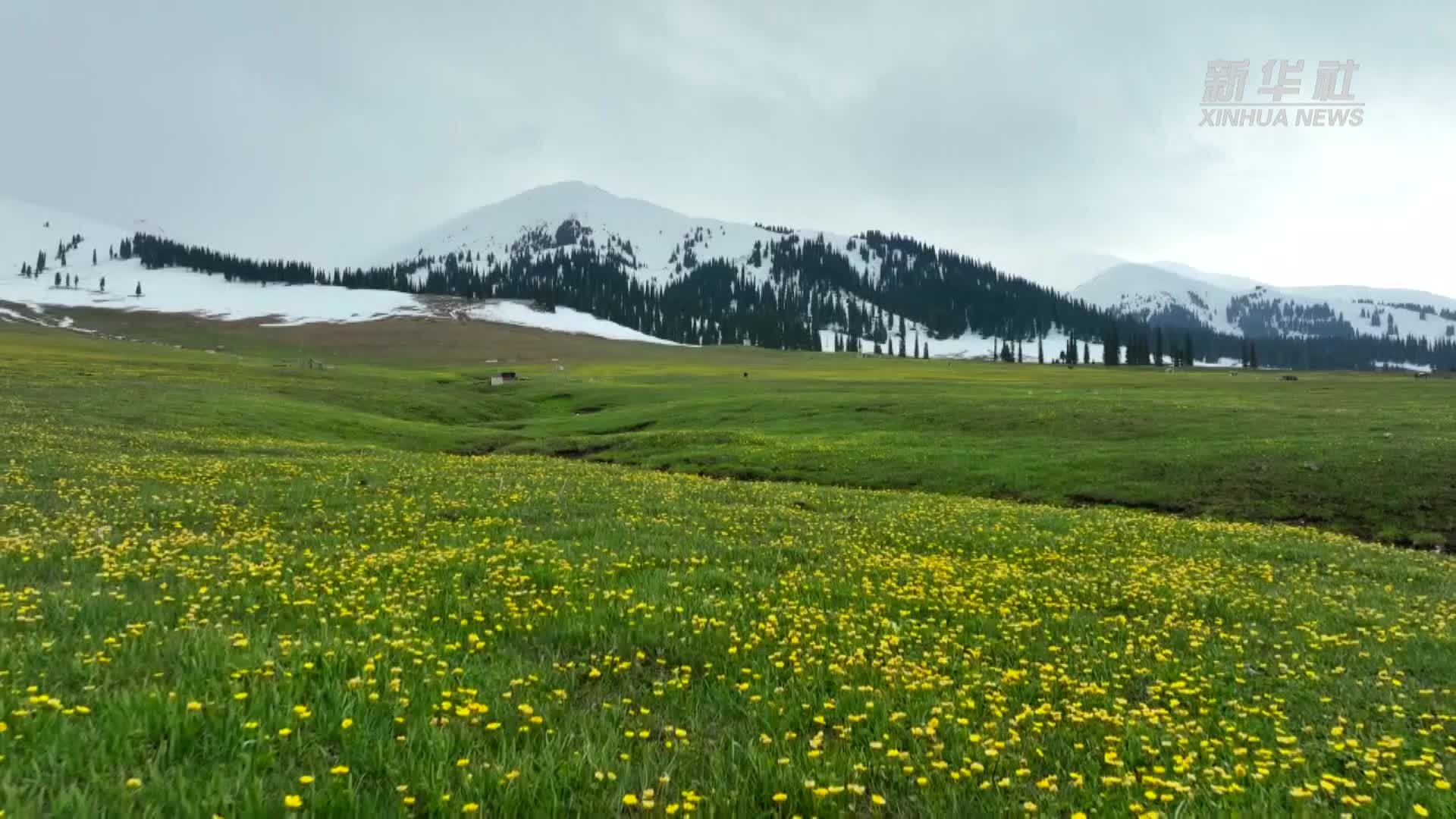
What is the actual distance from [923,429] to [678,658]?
1926 inches

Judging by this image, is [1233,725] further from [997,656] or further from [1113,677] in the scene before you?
[997,656]

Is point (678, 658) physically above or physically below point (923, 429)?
above

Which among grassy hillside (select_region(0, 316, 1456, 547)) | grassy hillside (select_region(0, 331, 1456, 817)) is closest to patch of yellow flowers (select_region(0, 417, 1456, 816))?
grassy hillside (select_region(0, 331, 1456, 817))

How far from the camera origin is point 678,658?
868cm

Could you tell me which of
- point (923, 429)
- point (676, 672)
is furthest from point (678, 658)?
point (923, 429)

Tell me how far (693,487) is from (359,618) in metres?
18.8

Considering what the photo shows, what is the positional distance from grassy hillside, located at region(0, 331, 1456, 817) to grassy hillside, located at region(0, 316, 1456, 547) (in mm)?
11738

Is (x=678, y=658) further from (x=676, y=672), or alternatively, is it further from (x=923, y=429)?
(x=923, y=429)

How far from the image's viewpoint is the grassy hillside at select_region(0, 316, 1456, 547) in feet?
108

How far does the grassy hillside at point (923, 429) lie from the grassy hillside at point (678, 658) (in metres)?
11.7

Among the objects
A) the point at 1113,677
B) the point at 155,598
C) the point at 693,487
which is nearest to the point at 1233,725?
the point at 1113,677

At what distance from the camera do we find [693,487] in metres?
27.4

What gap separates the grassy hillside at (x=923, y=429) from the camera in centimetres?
3281

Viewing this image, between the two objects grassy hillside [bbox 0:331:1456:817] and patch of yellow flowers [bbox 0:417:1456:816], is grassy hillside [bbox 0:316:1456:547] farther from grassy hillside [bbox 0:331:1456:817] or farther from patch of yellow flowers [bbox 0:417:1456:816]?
patch of yellow flowers [bbox 0:417:1456:816]
